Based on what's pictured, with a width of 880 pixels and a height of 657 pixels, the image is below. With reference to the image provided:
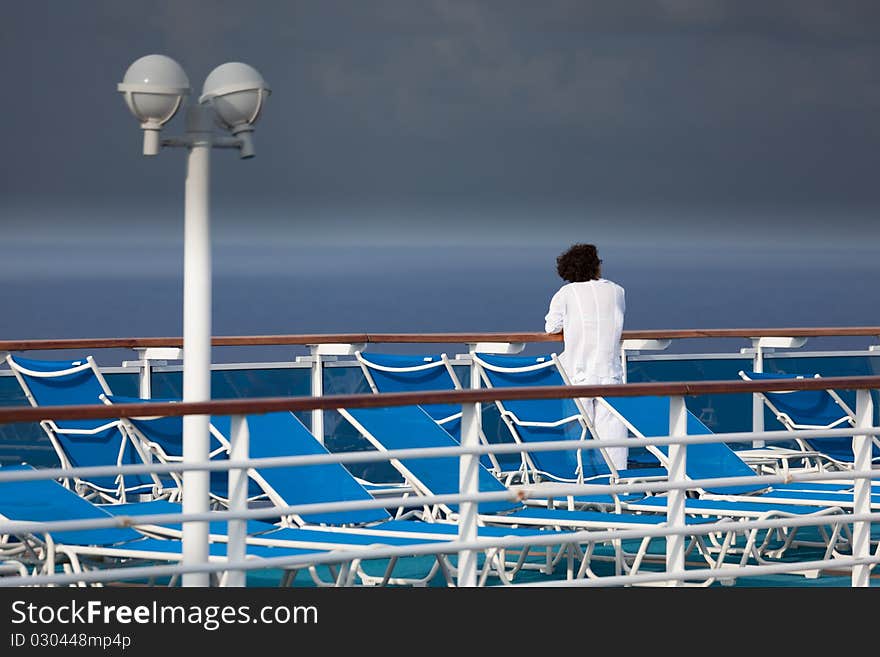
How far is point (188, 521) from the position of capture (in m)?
3.66

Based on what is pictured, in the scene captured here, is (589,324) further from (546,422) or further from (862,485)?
(862,485)

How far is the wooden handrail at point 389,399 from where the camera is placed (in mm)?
3531

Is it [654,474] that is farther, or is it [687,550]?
[654,474]

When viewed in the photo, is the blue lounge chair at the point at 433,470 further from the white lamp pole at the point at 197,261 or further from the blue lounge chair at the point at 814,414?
the blue lounge chair at the point at 814,414

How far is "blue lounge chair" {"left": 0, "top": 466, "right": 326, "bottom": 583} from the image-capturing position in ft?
13.8

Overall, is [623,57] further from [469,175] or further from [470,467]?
[470,467]

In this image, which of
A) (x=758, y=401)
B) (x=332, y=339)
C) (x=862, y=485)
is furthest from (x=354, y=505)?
(x=758, y=401)

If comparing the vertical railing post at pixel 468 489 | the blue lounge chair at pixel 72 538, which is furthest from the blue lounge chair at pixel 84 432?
the vertical railing post at pixel 468 489

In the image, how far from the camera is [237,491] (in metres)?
3.85

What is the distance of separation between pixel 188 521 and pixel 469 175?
27.4m

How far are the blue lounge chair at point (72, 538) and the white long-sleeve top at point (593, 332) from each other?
2125mm

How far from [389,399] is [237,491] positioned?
0.40 m
